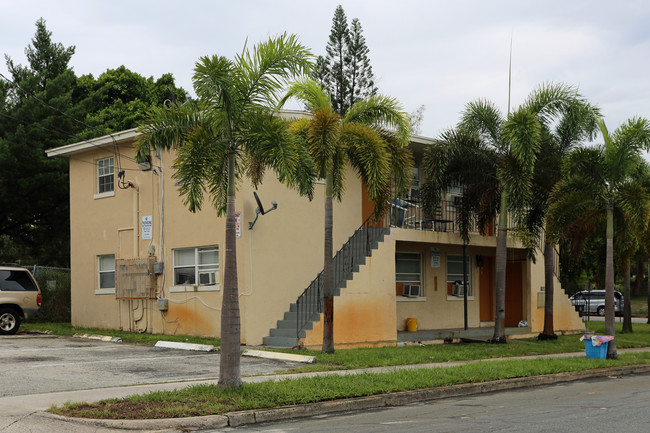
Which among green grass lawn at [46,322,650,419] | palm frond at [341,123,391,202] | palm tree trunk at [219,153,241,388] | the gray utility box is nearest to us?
green grass lawn at [46,322,650,419]

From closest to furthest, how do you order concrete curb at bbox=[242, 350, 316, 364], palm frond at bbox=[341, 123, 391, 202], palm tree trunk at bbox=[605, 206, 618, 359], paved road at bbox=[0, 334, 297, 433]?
paved road at bbox=[0, 334, 297, 433] < concrete curb at bbox=[242, 350, 316, 364] < palm frond at bbox=[341, 123, 391, 202] < palm tree trunk at bbox=[605, 206, 618, 359]

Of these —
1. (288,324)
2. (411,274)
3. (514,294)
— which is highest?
(411,274)

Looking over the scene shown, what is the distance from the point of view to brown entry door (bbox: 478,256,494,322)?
25.8 meters

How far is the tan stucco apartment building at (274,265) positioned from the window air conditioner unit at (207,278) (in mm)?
30

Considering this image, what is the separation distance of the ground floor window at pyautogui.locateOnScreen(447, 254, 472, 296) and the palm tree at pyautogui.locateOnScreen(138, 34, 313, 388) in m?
13.7

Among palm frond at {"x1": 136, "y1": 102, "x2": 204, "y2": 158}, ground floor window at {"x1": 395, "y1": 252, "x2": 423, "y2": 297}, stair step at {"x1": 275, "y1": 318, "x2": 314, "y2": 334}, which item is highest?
palm frond at {"x1": 136, "y1": 102, "x2": 204, "y2": 158}

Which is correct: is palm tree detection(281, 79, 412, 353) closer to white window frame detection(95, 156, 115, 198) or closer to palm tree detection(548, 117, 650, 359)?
palm tree detection(548, 117, 650, 359)

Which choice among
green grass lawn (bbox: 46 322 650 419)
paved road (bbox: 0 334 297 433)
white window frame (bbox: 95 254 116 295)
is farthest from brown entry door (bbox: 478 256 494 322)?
white window frame (bbox: 95 254 116 295)

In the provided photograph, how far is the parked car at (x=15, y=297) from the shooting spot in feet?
69.2

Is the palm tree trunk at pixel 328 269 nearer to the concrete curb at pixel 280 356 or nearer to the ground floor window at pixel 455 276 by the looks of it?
the concrete curb at pixel 280 356

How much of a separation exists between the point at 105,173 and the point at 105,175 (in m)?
0.06

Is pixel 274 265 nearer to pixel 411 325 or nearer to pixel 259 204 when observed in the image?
pixel 259 204

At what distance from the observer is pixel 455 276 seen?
2466cm

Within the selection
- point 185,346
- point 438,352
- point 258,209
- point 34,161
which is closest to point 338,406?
point 438,352
